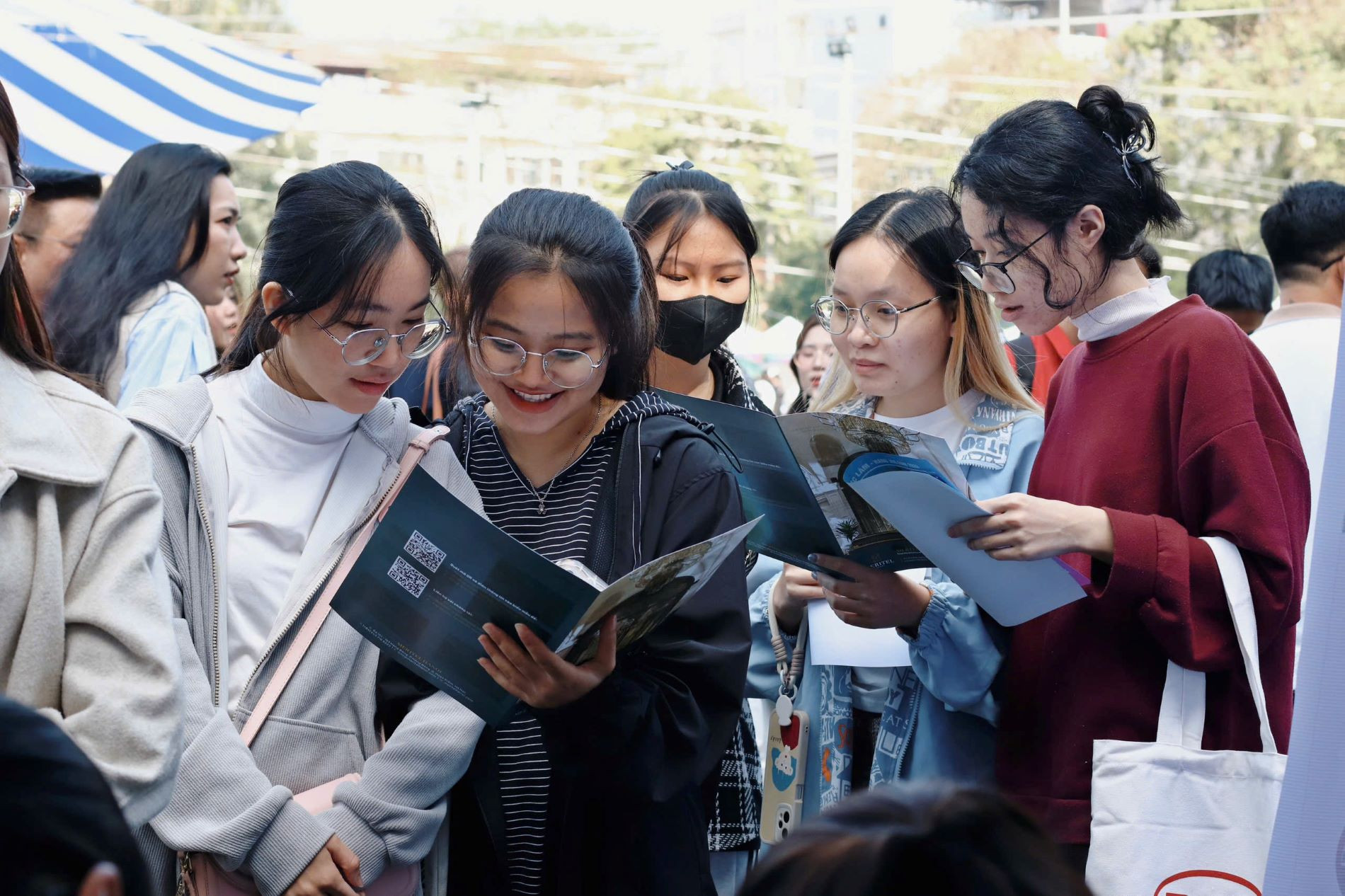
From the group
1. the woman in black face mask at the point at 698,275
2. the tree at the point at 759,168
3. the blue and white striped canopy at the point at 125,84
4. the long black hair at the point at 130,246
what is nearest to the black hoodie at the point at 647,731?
the woman in black face mask at the point at 698,275

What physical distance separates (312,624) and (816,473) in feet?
2.57

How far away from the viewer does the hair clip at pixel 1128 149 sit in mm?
2340

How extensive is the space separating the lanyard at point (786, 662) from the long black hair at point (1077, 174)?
872mm

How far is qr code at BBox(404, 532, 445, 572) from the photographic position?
183 cm

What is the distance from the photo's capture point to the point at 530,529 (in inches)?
86.8

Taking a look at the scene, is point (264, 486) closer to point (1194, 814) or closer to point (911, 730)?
point (911, 730)

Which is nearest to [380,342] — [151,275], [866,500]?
[866,500]

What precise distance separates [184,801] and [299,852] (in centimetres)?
17

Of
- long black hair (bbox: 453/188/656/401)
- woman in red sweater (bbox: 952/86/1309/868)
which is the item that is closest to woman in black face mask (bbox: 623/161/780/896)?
long black hair (bbox: 453/188/656/401)

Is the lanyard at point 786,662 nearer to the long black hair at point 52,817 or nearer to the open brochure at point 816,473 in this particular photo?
the open brochure at point 816,473

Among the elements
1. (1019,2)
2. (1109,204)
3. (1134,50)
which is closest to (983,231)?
(1109,204)

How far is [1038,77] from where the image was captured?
2892cm

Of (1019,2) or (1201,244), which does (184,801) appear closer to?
(1201,244)

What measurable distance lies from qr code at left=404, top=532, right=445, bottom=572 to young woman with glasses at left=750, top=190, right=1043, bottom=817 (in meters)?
0.82
